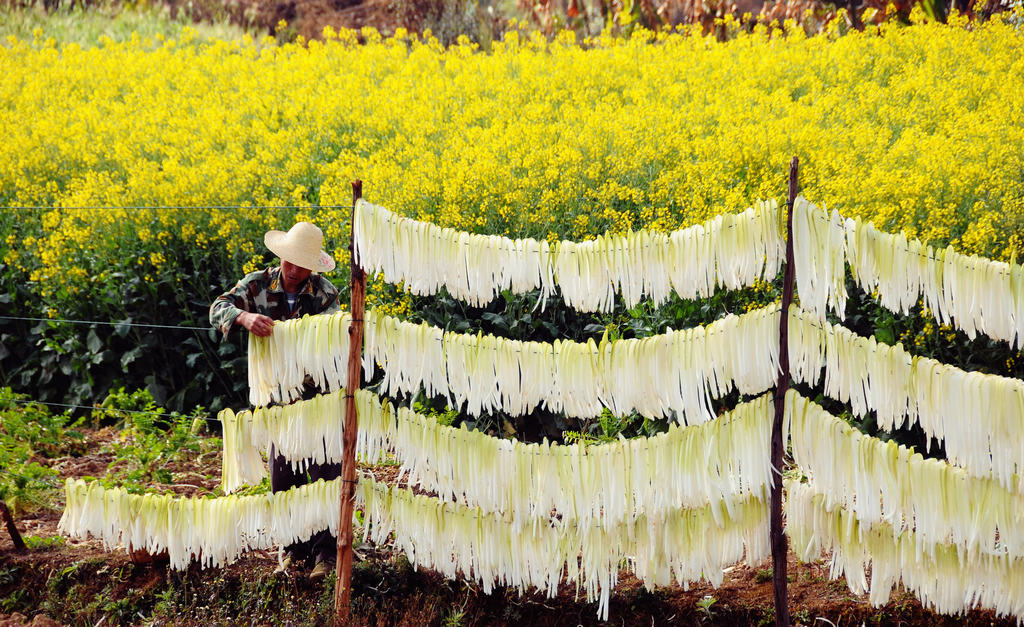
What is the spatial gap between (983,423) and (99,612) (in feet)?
10.6

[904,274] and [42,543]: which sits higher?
[904,274]

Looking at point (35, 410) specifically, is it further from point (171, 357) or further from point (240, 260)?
point (240, 260)

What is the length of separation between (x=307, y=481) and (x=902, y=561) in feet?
7.33

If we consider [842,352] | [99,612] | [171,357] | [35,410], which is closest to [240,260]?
[171,357]

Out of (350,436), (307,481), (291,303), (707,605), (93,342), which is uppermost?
(291,303)

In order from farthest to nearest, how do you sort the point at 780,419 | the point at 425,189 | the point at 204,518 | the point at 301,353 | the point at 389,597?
the point at 425,189, the point at 389,597, the point at 204,518, the point at 301,353, the point at 780,419

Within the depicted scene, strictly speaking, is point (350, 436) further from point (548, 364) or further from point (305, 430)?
point (548, 364)

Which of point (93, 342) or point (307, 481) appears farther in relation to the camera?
point (93, 342)

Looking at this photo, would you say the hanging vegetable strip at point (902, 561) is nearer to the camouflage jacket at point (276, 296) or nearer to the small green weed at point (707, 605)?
the small green weed at point (707, 605)

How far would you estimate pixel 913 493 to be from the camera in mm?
2695

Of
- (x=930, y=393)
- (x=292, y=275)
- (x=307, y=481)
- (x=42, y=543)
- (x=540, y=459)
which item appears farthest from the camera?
(x=42, y=543)

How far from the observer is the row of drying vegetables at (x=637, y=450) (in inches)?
106

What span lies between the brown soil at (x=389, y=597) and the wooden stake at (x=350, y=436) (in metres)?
0.13

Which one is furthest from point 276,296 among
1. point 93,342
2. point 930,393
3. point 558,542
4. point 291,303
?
point 93,342
